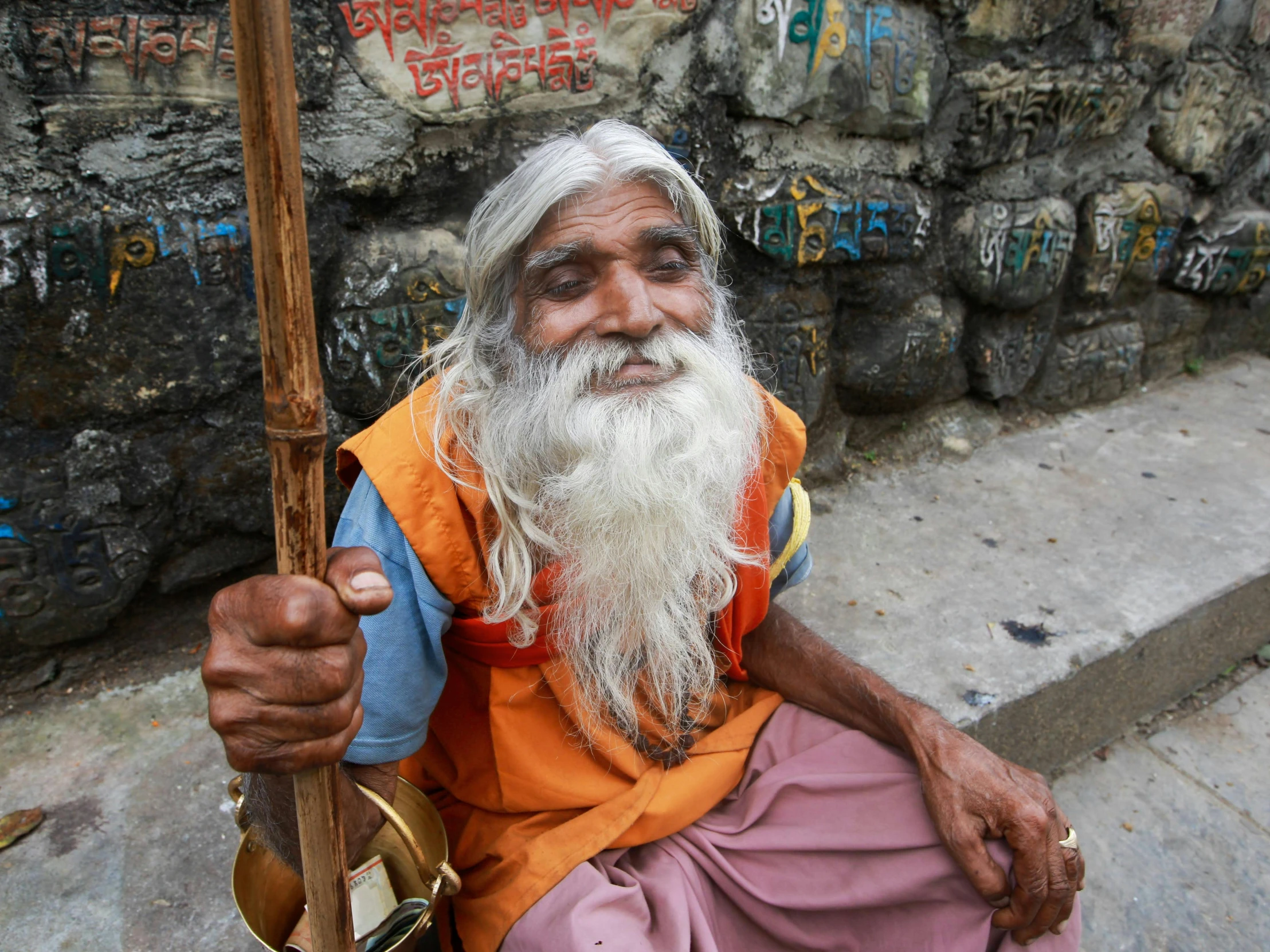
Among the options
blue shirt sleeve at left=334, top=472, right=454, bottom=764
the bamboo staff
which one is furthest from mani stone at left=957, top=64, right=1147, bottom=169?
the bamboo staff

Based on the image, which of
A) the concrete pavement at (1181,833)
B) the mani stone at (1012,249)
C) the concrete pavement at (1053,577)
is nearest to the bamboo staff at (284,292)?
the concrete pavement at (1053,577)

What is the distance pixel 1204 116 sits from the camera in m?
3.42

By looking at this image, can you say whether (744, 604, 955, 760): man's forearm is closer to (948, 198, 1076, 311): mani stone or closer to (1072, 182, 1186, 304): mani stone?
(948, 198, 1076, 311): mani stone

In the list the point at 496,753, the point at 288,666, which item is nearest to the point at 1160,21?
the point at 496,753

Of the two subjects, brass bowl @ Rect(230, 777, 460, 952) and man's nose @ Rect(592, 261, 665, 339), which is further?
man's nose @ Rect(592, 261, 665, 339)

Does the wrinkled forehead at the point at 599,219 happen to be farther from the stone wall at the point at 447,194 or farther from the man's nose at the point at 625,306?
the stone wall at the point at 447,194

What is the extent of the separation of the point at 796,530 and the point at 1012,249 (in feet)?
6.68

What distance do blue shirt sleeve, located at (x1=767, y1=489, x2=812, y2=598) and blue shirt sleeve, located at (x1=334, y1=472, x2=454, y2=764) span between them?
2.26 feet

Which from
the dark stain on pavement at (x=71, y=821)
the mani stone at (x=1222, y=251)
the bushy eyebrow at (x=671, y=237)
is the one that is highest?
the bushy eyebrow at (x=671, y=237)

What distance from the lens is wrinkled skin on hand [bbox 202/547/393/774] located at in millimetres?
822

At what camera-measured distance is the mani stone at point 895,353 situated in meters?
2.95

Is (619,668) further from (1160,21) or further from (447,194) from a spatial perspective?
(1160,21)

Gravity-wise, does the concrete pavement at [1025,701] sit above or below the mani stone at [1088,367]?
below

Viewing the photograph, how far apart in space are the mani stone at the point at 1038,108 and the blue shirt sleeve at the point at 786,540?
192 cm
